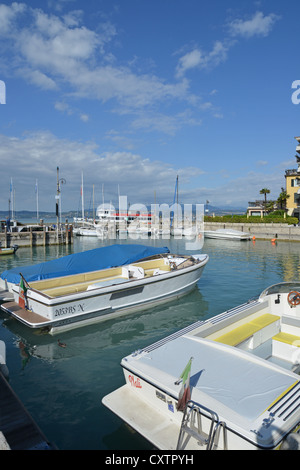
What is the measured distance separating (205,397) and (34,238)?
36401mm

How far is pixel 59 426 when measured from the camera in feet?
18.5

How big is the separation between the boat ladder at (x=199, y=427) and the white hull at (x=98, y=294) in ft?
21.4

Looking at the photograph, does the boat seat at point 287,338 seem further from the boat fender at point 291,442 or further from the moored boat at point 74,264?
the moored boat at point 74,264

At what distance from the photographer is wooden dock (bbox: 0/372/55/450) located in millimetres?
4246

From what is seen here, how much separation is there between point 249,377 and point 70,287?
875cm

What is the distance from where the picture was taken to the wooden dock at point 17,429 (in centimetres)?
425

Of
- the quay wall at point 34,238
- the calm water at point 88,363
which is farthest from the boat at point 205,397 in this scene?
the quay wall at point 34,238

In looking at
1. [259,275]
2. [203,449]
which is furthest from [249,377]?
[259,275]

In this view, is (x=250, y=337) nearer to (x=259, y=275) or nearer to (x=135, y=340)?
(x=135, y=340)

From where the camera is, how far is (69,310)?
33.0 feet

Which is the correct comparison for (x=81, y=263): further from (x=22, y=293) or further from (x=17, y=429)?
(x=17, y=429)
